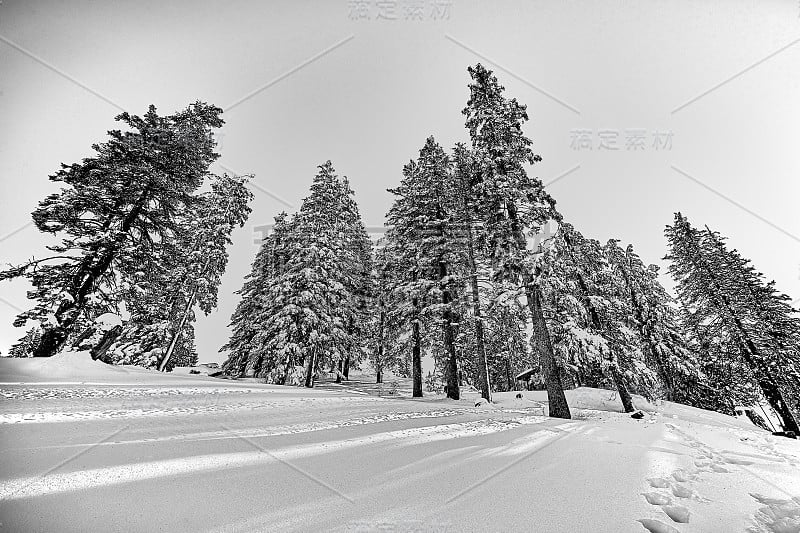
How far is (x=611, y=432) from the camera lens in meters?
6.96

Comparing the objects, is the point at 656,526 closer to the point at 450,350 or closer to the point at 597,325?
the point at 450,350

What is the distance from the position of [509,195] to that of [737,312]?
19251 mm

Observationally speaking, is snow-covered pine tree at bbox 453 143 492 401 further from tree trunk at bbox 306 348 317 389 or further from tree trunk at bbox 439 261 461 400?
tree trunk at bbox 306 348 317 389

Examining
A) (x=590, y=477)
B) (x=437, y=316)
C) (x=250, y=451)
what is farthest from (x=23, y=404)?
(x=437, y=316)

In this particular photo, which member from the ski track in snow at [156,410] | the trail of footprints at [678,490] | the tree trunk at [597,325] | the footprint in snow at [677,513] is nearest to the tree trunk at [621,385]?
the tree trunk at [597,325]

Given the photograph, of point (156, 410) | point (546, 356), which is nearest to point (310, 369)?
point (156, 410)

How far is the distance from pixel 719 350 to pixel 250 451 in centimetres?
2768

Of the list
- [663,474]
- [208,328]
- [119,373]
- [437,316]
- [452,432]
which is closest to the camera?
[663,474]

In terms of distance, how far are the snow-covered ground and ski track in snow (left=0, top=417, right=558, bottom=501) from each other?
0.02m

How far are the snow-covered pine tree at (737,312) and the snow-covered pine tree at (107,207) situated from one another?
3053cm

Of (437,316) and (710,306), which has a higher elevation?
(710,306)

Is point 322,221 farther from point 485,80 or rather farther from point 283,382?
point 485,80

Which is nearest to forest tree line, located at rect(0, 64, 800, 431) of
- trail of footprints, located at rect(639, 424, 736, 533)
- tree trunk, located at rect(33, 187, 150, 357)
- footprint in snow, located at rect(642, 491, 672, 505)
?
tree trunk, located at rect(33, 187, 150, 357)

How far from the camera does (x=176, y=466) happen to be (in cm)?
347
